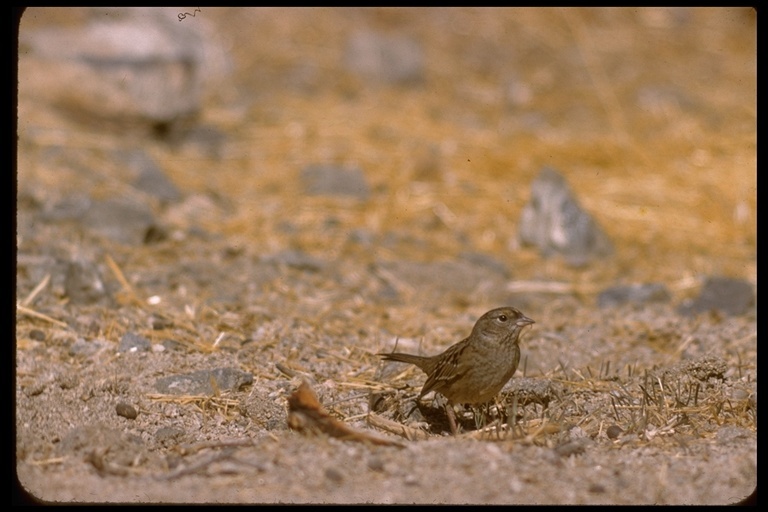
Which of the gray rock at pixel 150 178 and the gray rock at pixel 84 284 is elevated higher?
the gray rock at pixel 150 178

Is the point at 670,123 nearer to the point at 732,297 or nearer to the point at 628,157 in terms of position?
the point at 628,157

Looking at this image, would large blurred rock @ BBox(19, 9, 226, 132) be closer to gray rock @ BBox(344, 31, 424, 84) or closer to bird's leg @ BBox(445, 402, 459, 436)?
gray rock @ BBox(344, 31, 424, 84)

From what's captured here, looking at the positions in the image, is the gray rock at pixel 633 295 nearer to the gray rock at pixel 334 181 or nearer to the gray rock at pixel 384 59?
the gray rock at pixel 334 181

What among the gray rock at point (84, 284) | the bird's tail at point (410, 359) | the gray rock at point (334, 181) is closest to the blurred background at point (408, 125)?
the gray rock at point (334, 181)

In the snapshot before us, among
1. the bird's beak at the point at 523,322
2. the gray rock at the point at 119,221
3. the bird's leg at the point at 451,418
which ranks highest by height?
the gray rock at the point at 119,221

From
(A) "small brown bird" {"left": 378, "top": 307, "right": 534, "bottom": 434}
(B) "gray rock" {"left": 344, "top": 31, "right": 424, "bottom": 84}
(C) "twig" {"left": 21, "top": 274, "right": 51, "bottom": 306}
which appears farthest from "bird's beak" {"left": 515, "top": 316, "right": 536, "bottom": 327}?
(B) "gray rock" {"left": 344, "top": 31, "right": 424, "bottom": 84}

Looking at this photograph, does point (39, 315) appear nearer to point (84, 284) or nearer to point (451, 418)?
point (84, 284)

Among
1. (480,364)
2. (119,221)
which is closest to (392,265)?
(119,221)
